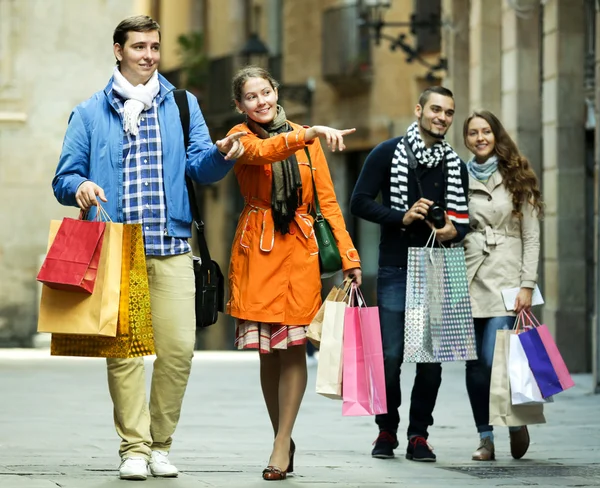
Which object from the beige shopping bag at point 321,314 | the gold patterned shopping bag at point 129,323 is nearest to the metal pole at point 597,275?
the beige shopping bag at point 321,314

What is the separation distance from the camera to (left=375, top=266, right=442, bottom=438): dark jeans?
8688mm

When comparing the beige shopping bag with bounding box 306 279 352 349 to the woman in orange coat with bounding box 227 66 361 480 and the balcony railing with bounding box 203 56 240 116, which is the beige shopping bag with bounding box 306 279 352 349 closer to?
the woman in orange coat with bounding box 227 66 361 480

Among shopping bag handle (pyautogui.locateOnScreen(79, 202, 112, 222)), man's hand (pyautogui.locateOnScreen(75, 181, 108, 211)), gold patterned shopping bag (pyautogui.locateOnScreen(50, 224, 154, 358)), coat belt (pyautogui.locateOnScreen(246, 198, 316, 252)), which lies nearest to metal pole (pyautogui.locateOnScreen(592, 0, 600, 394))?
coat belt (pyautogui.locateOnScreen(246, 198, 316, 252))

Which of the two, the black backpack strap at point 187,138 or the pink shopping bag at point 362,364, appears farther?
the pink shopping bag at point 362,364

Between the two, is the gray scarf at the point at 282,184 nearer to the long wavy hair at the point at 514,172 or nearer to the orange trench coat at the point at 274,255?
the orange trench coat at the point at 274,255

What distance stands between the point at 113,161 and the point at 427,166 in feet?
6.69

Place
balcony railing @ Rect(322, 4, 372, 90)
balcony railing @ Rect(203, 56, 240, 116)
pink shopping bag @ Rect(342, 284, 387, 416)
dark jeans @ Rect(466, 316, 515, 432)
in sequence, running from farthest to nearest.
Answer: balcony railing @ Rect(203, 56, 240, 116) < balcony railing @ Rect(322, 4, 372, 90) < dark jeans @ Rect(466, 316, 515, 432) < pink shopping bag @ Rect(342, 284, 387, 416)

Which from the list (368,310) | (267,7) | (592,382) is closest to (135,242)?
(368,310)

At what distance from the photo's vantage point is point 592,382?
1505 centimetres

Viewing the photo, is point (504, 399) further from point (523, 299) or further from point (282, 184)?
point (282, 184)

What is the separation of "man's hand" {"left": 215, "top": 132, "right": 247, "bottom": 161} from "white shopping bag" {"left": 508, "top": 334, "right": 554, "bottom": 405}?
217 cm

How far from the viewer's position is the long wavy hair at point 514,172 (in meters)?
9.05

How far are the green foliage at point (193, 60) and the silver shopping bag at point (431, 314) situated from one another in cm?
Answer: 2377

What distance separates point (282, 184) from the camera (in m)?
7.68
